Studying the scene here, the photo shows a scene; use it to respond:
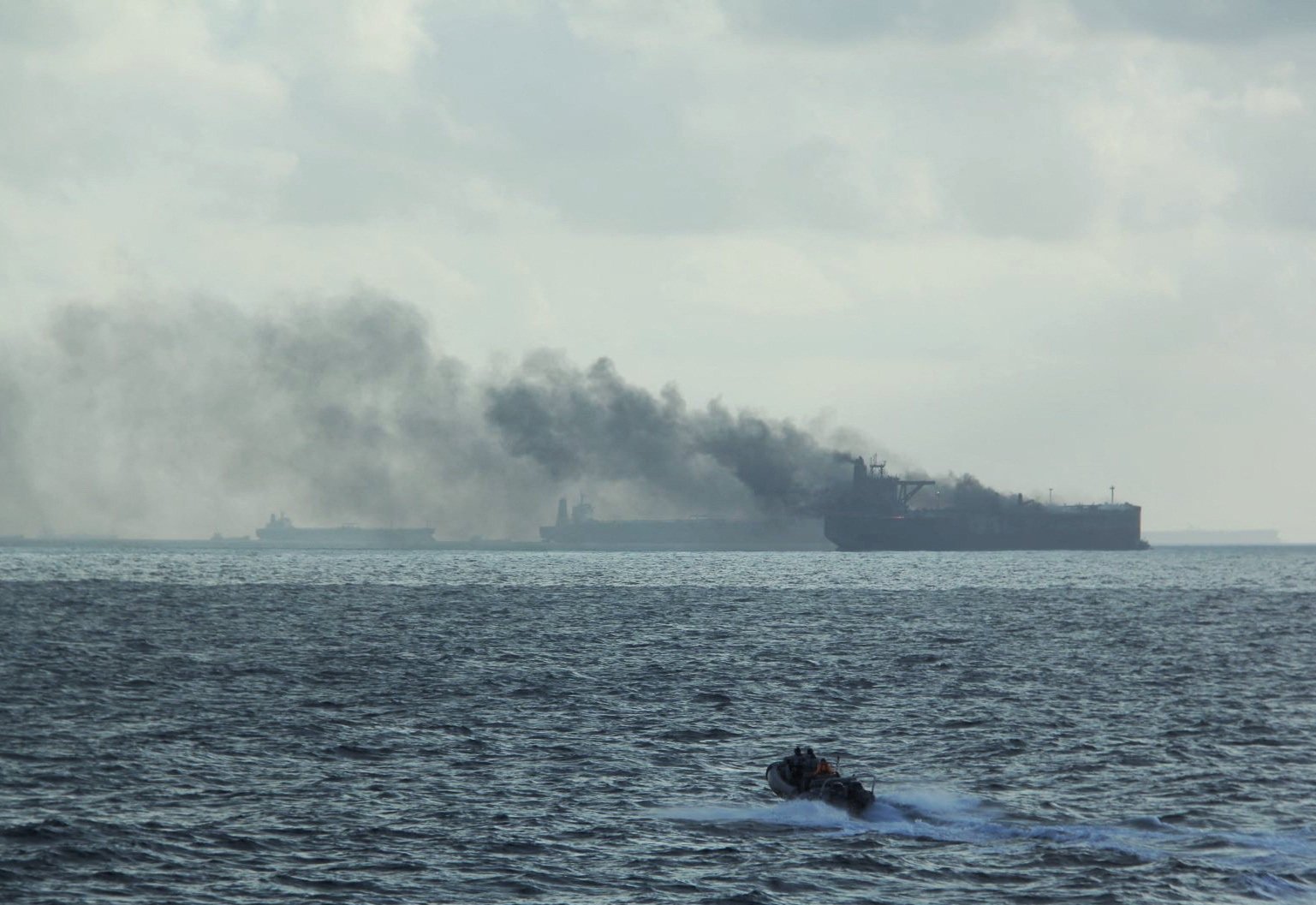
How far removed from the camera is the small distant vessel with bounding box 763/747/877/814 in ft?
121

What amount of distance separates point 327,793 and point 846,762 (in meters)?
16.1

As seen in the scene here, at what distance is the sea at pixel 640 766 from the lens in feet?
99.3

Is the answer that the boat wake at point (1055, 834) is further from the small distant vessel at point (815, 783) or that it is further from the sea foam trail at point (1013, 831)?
the small distant vessel at point (815, 783)

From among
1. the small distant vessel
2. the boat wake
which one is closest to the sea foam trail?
the boat wake

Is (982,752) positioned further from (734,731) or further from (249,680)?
(249,680)

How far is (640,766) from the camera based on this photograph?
4294 cm

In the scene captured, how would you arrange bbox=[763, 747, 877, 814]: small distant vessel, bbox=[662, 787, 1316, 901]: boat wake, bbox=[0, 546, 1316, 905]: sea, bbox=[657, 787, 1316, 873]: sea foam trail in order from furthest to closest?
bbox=[763, 747, 877, 814]: small distant vessel < bbox=[657, 787, 1316, 873]: sea foam trail < bbox=[662, 787, 1316, 901]: boat wake < bbox=[0, 546, 1316, 905]: sea

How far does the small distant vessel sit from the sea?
37 cm

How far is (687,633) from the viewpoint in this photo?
3762 inches

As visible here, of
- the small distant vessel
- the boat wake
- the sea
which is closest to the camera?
the sea

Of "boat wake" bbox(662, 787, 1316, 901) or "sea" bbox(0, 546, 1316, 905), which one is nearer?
Answer: "sea" bbox(0, 546, 1316, 905)

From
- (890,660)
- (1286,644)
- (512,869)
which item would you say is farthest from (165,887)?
(1286,644)

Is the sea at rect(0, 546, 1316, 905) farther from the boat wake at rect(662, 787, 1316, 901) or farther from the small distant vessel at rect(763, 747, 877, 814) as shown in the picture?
the small distant vessel at rect(763, 747, 877, 814)

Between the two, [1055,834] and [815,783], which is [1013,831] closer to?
[1055,834]
